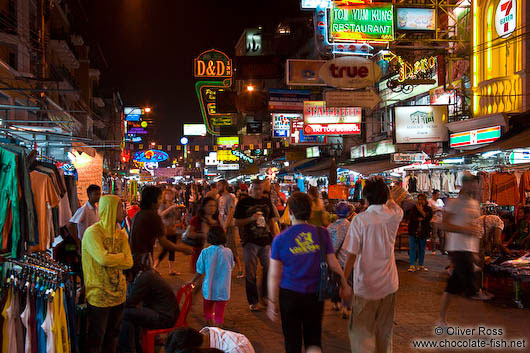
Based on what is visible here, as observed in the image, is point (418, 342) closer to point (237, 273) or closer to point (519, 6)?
point (237, 273)

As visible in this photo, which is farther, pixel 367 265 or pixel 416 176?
pixel 416 176

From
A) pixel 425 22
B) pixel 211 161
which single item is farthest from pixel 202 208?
pixel 211 161

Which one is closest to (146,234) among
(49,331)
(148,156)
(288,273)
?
(49,331)

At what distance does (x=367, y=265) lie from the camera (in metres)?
4.73

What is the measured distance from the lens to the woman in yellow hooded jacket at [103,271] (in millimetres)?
5164

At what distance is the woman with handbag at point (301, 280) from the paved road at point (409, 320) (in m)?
1.92

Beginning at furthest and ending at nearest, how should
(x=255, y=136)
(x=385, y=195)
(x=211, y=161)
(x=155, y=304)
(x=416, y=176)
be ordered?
1. (x=211, y=161)
2. (x=255, y=136)
3. (x=416, y=176)
4. (x=155, y=304)
5. (x=385, y=195)

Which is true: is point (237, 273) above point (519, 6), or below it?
below

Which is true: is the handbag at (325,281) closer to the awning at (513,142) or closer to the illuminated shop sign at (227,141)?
the awning at (513,142)

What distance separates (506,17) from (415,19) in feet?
9.97

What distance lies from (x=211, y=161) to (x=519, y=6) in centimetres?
6302

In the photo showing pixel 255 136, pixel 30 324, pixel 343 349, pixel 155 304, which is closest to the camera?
pixel 30 324

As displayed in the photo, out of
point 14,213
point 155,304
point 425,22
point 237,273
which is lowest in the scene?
point 237,273

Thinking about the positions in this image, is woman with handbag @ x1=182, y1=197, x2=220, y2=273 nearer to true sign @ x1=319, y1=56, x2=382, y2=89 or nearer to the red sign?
true sign @ x1=319, y1=56, x2=382, y2=89
